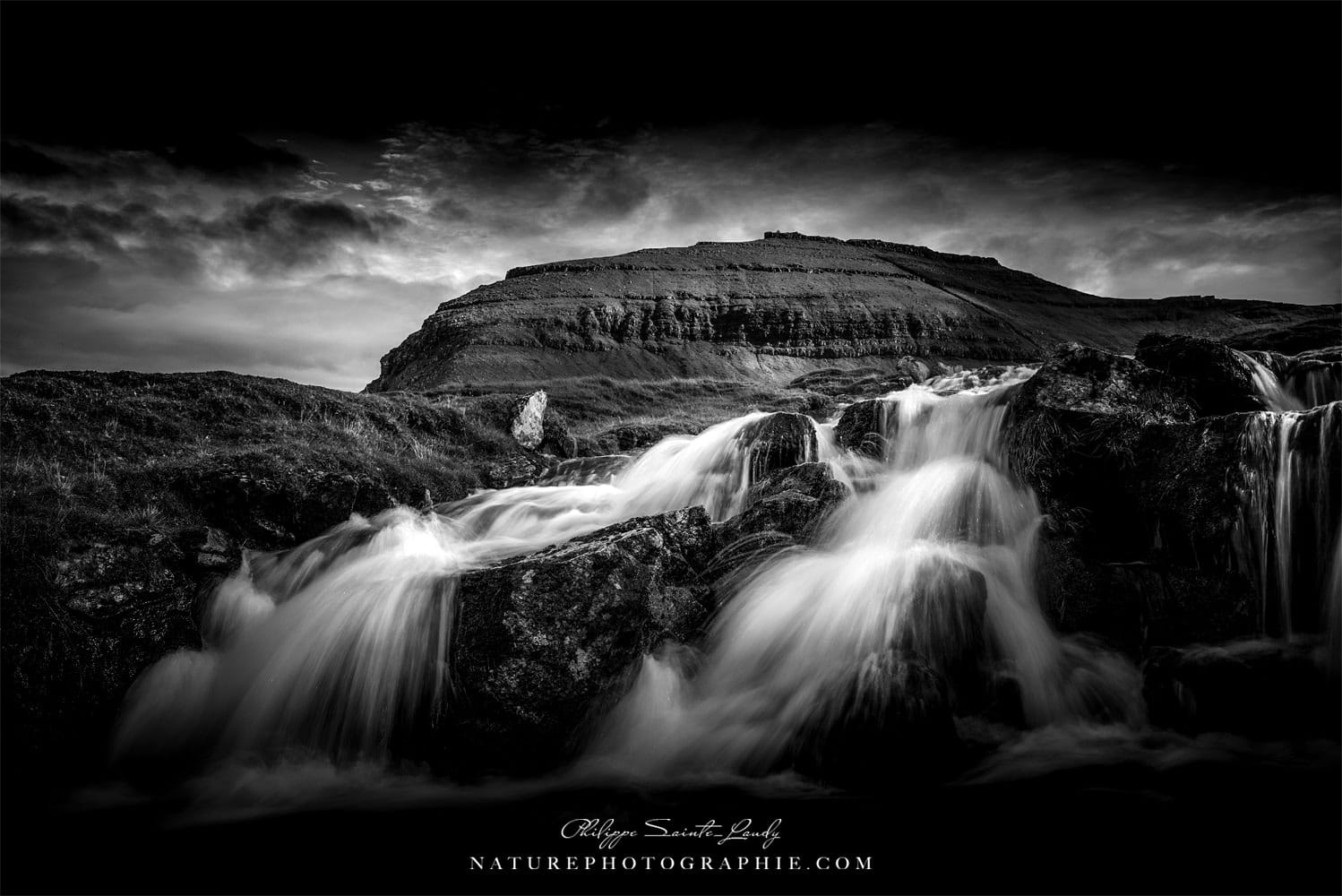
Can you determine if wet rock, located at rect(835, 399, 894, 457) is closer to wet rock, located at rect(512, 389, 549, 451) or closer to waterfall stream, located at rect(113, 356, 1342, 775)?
waterfall stream, located at rect(113, 356, 1342, 775)

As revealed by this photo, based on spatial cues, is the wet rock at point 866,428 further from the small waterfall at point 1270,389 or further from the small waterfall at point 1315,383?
the small waterfall at point 1315,383

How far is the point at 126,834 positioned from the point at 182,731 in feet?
4.71

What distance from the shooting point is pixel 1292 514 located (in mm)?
7297

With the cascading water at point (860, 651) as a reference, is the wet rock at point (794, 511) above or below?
above

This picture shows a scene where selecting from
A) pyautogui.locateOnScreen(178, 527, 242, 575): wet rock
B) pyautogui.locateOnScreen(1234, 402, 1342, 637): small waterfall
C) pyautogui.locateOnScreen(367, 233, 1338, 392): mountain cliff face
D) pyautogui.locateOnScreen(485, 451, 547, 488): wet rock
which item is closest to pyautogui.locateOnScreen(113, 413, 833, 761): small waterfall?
pyautogui.locateOnScreen(178, 527, 242, 575): wet rock

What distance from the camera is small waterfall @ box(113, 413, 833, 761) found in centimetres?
732

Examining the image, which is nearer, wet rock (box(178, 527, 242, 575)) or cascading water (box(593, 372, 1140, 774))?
cascading water (box(593, 372, 1140, 774))

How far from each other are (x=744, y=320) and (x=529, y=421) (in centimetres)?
10163

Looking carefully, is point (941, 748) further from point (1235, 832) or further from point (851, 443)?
point (851, 443)

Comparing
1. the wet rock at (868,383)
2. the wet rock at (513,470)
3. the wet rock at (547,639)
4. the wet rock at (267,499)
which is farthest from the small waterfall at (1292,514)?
the wet rock at (868,383)

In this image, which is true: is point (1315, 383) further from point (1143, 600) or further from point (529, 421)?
point (529, 421)

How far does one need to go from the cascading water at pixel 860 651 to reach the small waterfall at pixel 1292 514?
1786 mm
